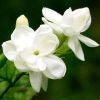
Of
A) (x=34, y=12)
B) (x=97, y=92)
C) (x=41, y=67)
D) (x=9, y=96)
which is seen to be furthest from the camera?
(x=34, y=12)

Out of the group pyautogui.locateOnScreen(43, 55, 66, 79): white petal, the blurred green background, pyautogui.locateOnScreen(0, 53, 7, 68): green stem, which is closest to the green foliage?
pyautogui.locateOnScreen(0, 53, 7, 68): green stem

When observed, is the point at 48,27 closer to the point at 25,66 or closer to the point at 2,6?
the point at 25,66

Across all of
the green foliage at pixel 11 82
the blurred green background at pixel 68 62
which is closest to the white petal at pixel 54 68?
the green foliage at pixel 11 82

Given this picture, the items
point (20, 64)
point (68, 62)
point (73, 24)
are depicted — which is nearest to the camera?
point (20, 64)

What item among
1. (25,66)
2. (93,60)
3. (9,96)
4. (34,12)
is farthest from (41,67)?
(34,12)

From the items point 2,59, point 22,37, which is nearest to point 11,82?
point 2,59

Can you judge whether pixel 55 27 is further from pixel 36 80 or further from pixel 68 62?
pixel 68 62

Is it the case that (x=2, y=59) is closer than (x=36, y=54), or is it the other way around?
(x=36, y=54)

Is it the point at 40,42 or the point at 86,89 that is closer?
the point at 40,42
